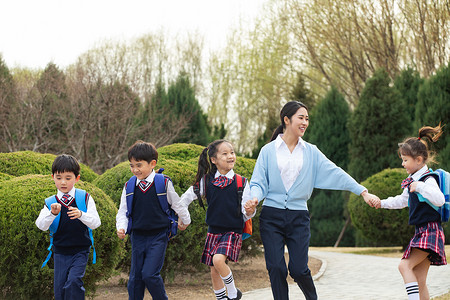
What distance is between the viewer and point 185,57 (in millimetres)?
29016

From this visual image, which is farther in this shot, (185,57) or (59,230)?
(185,57)

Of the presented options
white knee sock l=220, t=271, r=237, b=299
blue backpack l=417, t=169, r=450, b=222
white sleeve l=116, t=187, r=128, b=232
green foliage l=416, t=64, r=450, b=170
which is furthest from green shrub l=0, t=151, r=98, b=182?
green foliage l=416, t=64, r=450, b=170

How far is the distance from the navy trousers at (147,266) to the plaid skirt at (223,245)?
513 millimetres

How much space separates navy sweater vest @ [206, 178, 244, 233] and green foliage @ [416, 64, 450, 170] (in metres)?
9.63

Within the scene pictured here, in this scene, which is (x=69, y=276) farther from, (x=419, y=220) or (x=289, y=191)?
(x=419, y=220)

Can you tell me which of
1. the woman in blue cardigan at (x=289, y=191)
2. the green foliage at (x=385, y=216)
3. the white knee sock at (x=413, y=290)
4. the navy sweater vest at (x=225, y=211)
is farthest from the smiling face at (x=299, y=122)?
the green foliage at (x=385, y=216)

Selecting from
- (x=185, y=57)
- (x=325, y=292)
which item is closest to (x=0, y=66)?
(x=185, y=57)

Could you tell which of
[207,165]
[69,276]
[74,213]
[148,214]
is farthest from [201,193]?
[69,276]

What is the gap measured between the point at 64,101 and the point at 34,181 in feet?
30.1

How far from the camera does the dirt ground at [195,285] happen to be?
7516 millimetres

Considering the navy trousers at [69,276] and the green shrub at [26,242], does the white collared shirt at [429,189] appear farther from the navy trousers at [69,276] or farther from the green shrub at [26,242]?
the green shrub at [26,242]

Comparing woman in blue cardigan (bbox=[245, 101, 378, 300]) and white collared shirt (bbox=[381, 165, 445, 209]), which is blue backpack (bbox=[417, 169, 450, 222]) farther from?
woman in blue cardigan (bbox=[245, 101, 378, 300])

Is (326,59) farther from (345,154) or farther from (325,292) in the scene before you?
(325,292)

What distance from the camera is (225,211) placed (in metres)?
5.32
